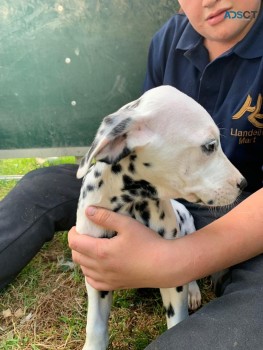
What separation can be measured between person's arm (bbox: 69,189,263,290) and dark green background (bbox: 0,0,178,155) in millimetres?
1543

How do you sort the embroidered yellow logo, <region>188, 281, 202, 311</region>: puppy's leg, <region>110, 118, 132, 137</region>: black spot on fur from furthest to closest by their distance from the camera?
1. <region>188, 281, 202, 311</region>: puppy's leg
2. the embroidered yellow logo
3. <region>110, 118, 132, 137</region>: black spot on fur

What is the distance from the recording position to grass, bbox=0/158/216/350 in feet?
7.50

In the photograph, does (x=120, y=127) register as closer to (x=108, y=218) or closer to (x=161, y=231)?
(x=108, y=218)

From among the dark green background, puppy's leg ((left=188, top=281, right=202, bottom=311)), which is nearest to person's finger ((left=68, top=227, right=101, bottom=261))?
puppy's leg ((left=188, top=281, right=202, bottom=311))

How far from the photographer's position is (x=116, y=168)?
172 centimetres

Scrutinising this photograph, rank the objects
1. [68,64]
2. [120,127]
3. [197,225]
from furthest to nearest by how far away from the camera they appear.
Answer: [68,64] < [197,225] < [120,127]

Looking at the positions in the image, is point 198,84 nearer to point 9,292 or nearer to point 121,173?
point 121,173

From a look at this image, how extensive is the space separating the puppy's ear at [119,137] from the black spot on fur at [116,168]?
0.15m

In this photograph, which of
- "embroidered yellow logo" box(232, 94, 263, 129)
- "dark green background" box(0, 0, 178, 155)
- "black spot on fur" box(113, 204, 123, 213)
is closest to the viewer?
"black spot on fur" box(113, 204, 123, 213)

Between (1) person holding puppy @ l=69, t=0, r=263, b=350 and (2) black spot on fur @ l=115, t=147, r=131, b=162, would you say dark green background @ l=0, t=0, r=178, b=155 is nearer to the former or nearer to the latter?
(1) person holding puppy @ l=69, t=0, r=263, b=350

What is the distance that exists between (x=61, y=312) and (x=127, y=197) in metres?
1.04

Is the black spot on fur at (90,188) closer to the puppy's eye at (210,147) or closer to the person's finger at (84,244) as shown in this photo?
the person's finger at (84,244)

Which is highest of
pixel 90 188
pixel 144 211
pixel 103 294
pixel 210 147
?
pixel 210 147

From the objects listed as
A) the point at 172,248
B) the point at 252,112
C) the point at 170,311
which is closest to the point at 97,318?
the point at 170,311
